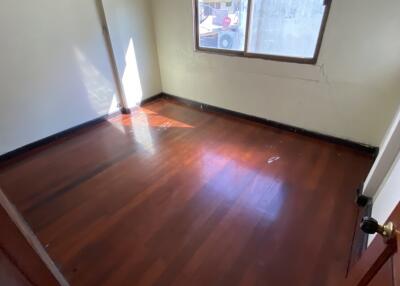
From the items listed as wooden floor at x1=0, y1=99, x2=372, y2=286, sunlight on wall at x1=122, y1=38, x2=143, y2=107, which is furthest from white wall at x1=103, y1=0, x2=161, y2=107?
wooden floor at x1=0, y1=99, x2=372, y2=286

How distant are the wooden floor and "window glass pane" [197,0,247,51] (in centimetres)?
108

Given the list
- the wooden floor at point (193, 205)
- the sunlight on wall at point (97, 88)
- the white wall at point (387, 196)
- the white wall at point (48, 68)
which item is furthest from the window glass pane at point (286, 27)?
the sunlight on wall at point (97, 88)

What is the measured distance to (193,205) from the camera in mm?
1740

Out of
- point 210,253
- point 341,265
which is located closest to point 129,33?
point 210,253

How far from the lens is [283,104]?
2.58m

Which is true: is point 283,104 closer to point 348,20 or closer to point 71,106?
point 348,20

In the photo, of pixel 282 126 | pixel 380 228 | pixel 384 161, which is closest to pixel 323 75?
pixel 282 126

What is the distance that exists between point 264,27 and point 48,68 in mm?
2298

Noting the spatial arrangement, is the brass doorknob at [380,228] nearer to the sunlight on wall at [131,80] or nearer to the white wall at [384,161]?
the white wall at [384,161]

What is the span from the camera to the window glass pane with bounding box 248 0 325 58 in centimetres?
209

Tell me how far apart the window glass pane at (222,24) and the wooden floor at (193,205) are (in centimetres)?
108

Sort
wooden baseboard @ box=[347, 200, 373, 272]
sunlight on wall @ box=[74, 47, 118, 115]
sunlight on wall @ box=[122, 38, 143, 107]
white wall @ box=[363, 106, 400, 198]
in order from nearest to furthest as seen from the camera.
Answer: wooden baseboard @ box=[347, 200, 373, 272] → white wall @ box=[363, 106, 400, 198] → sunlight on wall @ box=[74, 47, 118, 115] → sunlight on wall @ box=[122, 38, 143, 107]

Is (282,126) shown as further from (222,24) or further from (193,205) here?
(193,205)

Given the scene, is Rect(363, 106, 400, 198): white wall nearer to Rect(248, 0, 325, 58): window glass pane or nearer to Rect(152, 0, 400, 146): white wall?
Rect(152, 0, 400, 146): white wall
